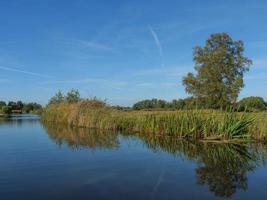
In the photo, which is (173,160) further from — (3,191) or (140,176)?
(3,191)

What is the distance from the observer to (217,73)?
4525 cm

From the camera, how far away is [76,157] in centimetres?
1271

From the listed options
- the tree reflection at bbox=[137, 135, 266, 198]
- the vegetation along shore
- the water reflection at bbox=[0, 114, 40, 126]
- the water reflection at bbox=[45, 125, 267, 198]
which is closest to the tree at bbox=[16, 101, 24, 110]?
the water reflection at bbox=[0, 114, 40, 126]

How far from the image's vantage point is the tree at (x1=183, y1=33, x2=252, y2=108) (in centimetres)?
4428

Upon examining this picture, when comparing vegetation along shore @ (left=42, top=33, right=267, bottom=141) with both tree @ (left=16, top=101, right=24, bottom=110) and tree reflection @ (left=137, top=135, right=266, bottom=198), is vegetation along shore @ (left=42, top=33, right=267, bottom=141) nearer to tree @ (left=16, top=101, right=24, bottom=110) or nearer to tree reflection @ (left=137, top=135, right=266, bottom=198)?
tree reflection @ (left=137, top=135, right=266, bottom=198)

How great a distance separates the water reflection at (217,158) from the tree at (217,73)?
2725 centimetres

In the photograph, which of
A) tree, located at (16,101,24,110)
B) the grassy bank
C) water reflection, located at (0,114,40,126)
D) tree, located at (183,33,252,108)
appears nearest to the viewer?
the grassy bank

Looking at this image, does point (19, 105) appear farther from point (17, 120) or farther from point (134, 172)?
point (134, 172)

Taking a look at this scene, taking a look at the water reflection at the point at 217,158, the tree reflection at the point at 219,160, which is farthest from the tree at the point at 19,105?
the tree reflection at the point at 219,160

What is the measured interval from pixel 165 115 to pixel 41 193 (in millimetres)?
13332

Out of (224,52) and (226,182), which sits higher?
(224,52)

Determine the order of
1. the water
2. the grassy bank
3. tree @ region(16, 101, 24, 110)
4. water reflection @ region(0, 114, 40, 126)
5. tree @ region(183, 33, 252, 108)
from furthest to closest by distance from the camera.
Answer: tree @ region(16, 101, 24, 110) < tree @ region(183, 33, 252, 108) < water reflection @ region(0, 114, 40, 126) < the grassy bank < the water

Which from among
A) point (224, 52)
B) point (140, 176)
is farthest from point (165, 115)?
point (224, 52)

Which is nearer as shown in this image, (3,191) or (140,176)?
(3,191)
